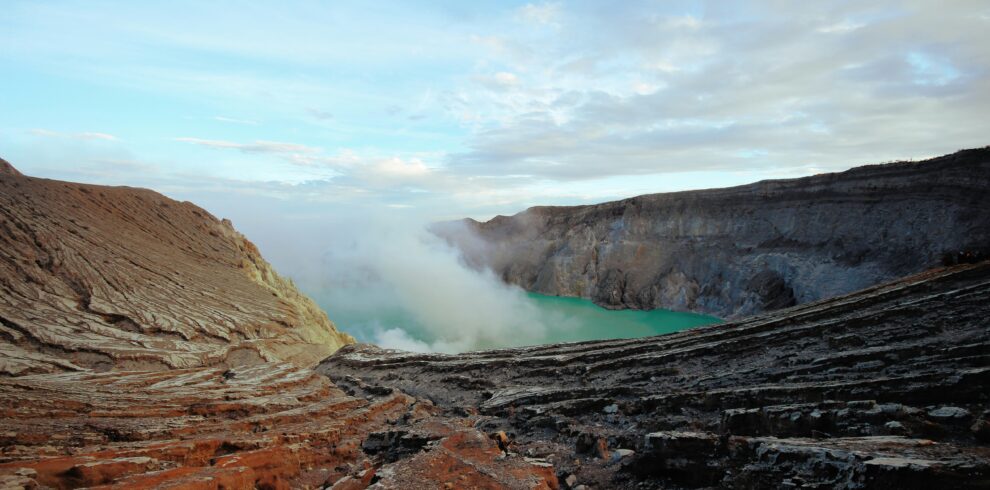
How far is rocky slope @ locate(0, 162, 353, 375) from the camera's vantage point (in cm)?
1588

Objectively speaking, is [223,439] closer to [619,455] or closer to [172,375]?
[619,455]

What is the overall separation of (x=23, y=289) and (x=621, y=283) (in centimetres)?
4308

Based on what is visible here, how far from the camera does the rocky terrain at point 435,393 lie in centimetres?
671

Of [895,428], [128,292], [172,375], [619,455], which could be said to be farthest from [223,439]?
[128,292]

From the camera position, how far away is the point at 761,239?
4072cm

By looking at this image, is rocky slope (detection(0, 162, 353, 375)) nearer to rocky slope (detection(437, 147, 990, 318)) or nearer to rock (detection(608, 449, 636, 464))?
Result: rock (detection(608, 449, 636, 464))

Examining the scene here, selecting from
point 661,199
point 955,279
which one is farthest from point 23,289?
point 661,199

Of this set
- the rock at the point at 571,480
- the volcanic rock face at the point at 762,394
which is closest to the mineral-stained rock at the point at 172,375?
the rock at the point at 571,480

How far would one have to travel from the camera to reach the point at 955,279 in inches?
571

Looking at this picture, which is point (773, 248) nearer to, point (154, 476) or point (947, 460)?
point (947, 460)

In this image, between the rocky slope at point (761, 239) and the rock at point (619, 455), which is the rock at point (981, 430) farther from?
Result: the rocky slope at point (761, 239)

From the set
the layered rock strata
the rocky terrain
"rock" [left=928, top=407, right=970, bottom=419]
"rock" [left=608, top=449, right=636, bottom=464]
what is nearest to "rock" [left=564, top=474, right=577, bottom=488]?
the rocky terrain

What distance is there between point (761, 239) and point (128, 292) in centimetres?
4088

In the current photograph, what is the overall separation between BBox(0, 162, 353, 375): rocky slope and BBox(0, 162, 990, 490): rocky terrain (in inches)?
3.4
